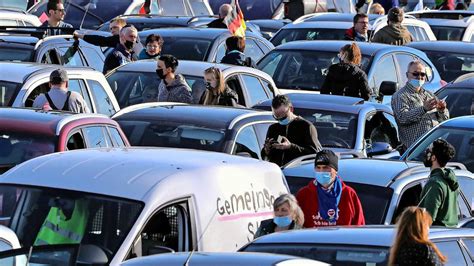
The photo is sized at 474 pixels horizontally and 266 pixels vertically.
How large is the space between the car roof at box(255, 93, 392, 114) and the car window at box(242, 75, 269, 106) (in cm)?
59

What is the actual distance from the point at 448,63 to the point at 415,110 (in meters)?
6.64

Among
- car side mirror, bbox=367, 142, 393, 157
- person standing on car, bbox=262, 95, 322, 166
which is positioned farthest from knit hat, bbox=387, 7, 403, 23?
person standing on car, bbox=262, 95, 322, 166

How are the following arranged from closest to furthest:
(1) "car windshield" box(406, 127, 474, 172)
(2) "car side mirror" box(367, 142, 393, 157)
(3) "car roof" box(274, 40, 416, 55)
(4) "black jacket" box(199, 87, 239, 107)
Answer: (1) "car windshield" box(406, 127, 474, 172)
(2) "car side mirror" box(367, 142, 393, 157)
(4) "black jacket" box(199, 87, 239, 107)
(3) "car roof" box(274, 40, 416, 55)

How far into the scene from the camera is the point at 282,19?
33.3 m

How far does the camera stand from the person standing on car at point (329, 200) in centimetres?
1180

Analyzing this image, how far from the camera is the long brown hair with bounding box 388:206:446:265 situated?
29.4 ft

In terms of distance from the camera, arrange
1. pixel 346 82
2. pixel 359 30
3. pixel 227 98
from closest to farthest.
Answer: pixel 227 98, pixel 346 82, pixel 359 30

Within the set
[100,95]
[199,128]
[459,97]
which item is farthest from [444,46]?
[199,128]

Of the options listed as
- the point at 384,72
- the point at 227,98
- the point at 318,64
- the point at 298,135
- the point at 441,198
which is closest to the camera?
the point at 441,198

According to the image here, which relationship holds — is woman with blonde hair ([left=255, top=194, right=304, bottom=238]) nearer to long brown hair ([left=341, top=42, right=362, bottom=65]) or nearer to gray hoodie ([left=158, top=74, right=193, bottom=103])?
gray hoodie ([left=158, top=74, right=193, bottom=103])

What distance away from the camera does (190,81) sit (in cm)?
1791

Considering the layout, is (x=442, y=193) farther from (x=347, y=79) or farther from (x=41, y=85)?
(x=347, y=79)

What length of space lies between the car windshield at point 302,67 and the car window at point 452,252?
419 inches

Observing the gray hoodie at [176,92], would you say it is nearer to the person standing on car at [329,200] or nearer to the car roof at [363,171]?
the car roof at [363,171]
